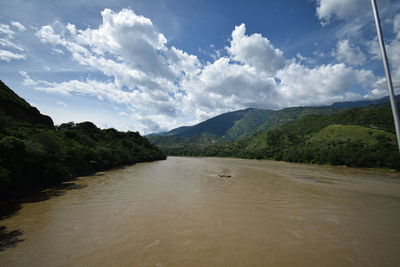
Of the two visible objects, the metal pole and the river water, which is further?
the river water

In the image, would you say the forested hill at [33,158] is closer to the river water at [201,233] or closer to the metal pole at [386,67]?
the river water at [201,233]

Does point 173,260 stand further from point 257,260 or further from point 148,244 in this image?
point 257,260

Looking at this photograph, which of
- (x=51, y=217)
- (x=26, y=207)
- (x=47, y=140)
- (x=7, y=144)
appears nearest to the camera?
(x=51, y=217)

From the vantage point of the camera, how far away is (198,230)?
11.3 meters

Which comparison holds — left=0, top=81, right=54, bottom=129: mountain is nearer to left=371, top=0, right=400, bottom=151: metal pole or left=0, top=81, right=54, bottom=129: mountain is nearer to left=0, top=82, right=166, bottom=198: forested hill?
left=0, top=82, right=166, bottom=198: forested hill

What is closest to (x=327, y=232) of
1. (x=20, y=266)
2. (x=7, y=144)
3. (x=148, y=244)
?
(x=148, y=244)

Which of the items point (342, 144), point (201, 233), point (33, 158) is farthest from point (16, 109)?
point (342, 144)

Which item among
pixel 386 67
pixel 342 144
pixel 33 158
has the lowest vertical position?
pixel 342 144

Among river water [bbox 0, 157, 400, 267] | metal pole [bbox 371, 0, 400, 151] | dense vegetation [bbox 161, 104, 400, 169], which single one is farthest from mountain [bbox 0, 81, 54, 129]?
dense vegetation [bbox 161, 104, 400, 169]

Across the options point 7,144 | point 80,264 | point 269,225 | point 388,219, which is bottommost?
point 388,219

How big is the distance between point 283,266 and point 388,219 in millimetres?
12152

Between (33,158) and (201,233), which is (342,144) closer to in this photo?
(201,233)

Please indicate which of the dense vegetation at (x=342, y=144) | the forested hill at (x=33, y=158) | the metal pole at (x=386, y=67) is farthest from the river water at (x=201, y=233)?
the dense vegetation at (x=342, y=144)

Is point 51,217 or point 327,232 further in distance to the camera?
point 51,217
